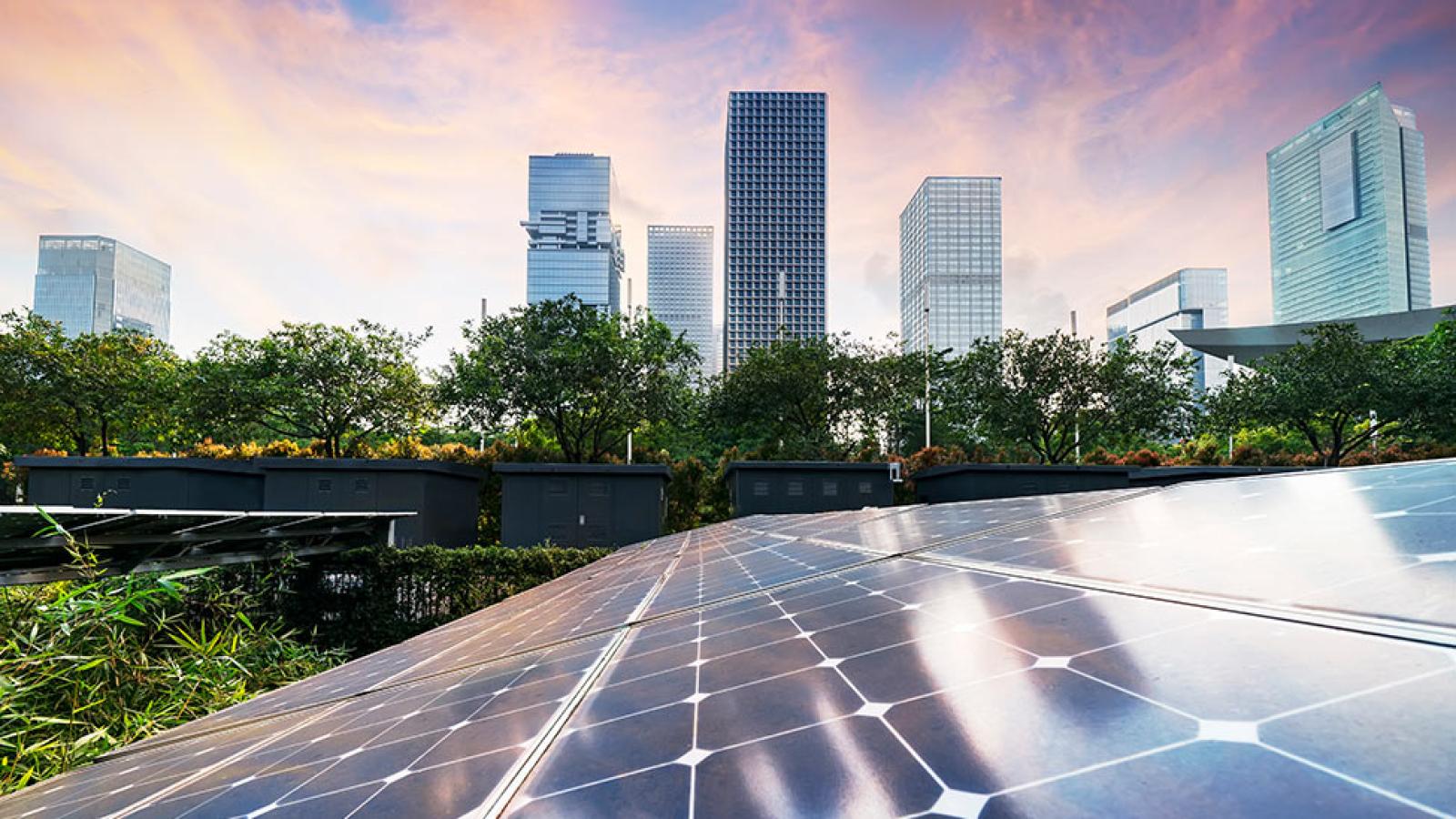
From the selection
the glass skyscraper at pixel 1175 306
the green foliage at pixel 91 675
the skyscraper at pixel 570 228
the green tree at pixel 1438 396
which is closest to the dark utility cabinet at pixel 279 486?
the green foliage at pixel 91 675

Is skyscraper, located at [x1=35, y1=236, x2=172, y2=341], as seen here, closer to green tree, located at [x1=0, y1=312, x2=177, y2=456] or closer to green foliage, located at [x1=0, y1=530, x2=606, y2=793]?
green tree, located at [x1=0, y1=312, x2=177, y2=456]

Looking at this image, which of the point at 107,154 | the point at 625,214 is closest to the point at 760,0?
the point at 107,154

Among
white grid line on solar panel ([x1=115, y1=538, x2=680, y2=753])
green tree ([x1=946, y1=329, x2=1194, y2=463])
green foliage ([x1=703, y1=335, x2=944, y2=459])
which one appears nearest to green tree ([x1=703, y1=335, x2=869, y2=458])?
green foliage ([x1=703, y1=335, x2=944, y2=459])

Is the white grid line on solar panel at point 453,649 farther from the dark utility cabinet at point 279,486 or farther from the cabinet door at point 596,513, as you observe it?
the dark utility cabinet at point 279,486

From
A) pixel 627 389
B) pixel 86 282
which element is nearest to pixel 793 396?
pixel 627 389

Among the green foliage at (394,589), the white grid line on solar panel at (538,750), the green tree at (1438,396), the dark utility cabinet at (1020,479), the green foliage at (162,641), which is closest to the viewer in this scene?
the white grid line on solar panel at (538,750)

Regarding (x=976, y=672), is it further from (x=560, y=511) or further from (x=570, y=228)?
(x=570, y=228)
